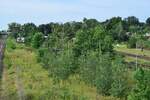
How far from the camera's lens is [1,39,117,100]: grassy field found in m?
26.9

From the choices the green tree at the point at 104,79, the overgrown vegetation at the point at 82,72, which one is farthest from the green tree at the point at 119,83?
the green tree at the point at 104,79

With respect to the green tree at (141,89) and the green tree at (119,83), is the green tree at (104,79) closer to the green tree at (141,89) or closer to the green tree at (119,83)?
the green tree at (119,83)

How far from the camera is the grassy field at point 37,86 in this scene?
88.2 feet

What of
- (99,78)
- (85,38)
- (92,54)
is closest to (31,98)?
(99,78)

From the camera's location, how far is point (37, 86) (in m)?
31.4

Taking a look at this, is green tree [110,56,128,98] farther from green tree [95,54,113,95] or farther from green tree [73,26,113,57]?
green tree [73,26,113,57]

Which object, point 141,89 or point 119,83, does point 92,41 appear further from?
point 141,89

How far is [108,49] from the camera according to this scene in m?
40.0

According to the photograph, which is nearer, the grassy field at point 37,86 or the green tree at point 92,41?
the grassy field at point 37,86

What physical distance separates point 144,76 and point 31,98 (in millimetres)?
6439

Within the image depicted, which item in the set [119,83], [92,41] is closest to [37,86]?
[119,83]

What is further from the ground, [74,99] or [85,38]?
[85,38]

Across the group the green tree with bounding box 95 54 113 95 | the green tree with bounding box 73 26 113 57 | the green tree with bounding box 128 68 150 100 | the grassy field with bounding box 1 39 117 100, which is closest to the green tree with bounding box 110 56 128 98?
the green tree with bounding box 95 54 113 95

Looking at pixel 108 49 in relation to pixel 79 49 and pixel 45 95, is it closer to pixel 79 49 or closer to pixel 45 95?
pixel 79 49
